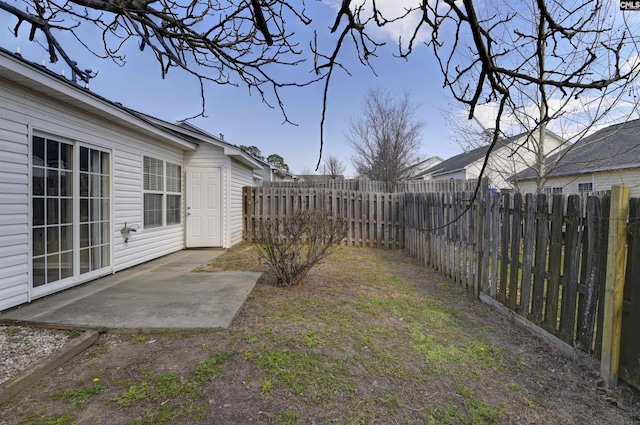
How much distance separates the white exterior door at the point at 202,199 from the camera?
8.46m

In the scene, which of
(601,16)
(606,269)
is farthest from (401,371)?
(601,16)

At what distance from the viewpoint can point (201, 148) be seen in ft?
27.8

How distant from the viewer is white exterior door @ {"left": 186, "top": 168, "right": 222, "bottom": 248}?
8461mm

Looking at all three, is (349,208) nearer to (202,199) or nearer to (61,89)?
(202,199)

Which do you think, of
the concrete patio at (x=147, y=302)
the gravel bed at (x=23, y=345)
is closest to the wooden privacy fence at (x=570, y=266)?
the concrete patio at (x=147, y=302)

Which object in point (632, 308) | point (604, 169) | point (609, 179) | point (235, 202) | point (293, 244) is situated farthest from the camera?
point (609, 179)

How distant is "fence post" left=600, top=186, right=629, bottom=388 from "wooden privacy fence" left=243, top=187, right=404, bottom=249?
21.6 ft

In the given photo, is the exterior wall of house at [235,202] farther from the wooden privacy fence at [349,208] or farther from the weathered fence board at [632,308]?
the weathered fence board at [632,308]

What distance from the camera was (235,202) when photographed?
9203 millimetres

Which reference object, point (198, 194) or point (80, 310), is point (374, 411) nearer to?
point (80, 310)

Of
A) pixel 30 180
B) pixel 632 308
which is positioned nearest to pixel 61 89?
pixel 30 180

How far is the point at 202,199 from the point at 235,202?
38.3 inches

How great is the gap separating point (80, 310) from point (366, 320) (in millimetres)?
3170

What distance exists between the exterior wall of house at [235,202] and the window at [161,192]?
4.10 ft
